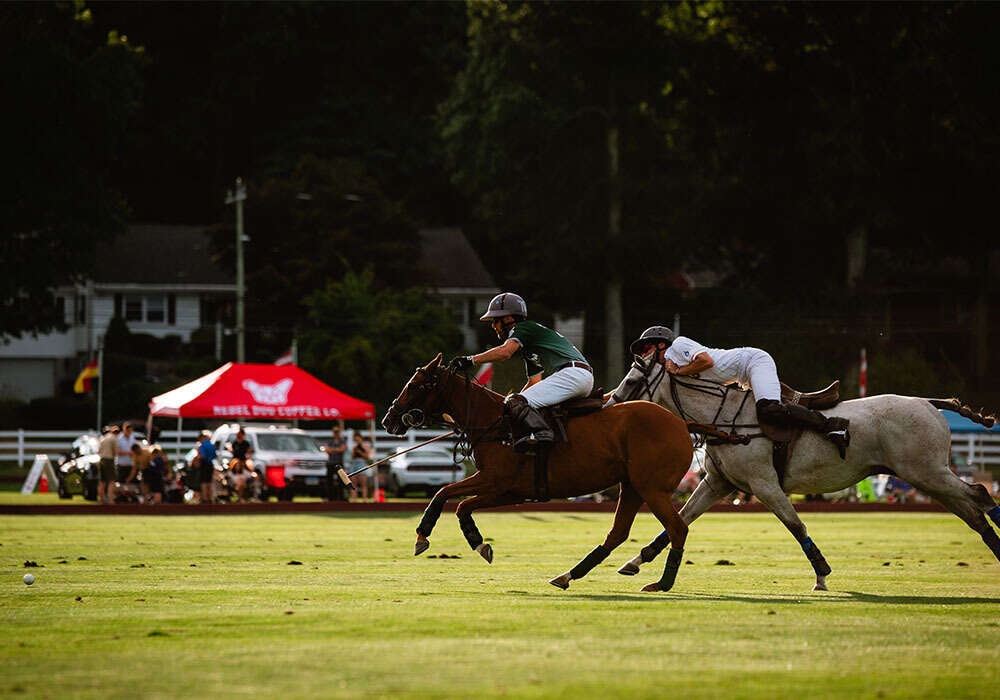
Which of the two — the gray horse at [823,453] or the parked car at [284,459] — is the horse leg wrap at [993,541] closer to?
the gray horse at [823,453]

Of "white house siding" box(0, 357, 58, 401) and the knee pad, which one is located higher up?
"white house siding" box(0, 357, 58, 401)

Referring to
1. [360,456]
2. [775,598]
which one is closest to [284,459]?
[360,456]

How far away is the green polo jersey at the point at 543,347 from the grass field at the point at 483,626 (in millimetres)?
1809

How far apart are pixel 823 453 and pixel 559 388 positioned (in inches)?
92.5

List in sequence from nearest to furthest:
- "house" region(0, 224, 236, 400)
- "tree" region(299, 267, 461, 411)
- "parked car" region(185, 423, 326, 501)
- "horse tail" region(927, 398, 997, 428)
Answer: "horse tail" region(927, 398, 997, 428) < "parked car" region(185, 423, 326, 501) < "tree" region(299, 267, 461, 411) < "house" region(0, 224, 236, 400)

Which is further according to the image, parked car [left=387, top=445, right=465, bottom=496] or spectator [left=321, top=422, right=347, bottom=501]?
parked car [left=387, top=445, right=465, bottom=496]

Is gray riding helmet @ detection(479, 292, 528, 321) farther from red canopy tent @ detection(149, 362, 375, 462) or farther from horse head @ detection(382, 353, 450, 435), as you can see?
red canopy tent @ detection(149, 362, 375, 462)

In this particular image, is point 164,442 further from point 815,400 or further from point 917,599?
point 917,599

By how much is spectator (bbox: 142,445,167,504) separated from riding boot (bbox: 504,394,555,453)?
21.4m

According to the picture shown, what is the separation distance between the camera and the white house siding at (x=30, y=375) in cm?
6900

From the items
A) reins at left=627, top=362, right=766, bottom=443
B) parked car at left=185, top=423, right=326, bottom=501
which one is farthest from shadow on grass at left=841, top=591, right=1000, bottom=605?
parked car at left=185, top=423, right=326, bottom=501

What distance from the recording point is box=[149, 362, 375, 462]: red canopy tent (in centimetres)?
3278

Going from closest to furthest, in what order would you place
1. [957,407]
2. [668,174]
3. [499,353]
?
[499,353]
[957,407]
[668,174]

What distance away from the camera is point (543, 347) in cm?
1291
